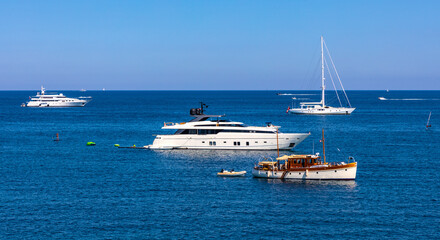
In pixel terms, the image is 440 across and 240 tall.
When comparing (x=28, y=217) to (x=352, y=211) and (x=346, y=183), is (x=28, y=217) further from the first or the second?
(x=346, y=183)

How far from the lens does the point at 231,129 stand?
10550cm

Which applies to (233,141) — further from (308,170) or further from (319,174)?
(319,174)

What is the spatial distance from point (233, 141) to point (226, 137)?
1459 mm

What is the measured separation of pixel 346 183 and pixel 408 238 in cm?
2219

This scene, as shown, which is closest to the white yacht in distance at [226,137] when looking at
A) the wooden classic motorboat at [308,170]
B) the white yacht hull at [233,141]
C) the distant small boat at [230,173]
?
the white yacht hull at [233,141]

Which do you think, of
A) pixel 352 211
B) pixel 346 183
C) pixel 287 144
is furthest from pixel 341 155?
pixel 352 211

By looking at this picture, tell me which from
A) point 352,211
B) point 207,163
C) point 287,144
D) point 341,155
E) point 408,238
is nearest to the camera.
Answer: point 408,238

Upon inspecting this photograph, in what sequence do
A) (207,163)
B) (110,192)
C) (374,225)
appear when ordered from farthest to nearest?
1. (207,163)
2. (110,192)
3. (374,225)

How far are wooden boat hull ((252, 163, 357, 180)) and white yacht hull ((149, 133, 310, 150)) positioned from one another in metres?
28.5

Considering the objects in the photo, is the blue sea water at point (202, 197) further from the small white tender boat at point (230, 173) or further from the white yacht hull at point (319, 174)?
the small white tender boat at point (230, 173)

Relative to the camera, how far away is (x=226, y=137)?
10519 centimetres

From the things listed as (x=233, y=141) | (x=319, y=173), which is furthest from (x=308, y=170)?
(x=233, y=141)

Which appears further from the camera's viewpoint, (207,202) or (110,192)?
(110,192)

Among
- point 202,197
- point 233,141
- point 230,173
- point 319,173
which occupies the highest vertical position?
point 233,141
